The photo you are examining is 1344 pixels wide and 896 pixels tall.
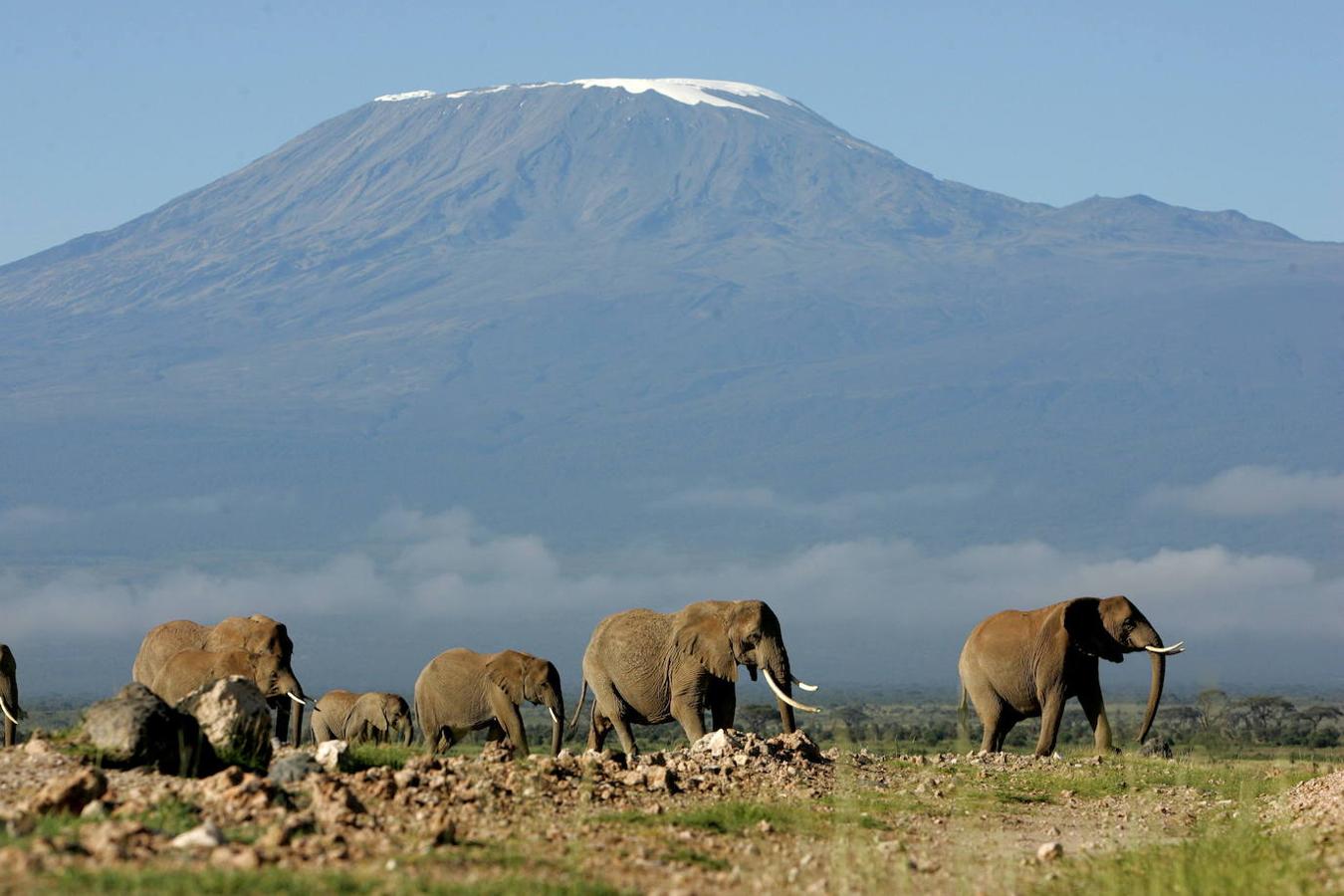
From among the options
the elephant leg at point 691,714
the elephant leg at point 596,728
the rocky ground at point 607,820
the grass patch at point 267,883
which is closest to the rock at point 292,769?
the rocky ground at point 607,820

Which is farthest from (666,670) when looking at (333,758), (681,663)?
(333,758)

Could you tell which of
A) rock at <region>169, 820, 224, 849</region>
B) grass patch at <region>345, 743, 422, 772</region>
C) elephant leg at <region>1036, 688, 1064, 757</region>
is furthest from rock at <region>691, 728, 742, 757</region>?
rock at <region>169, 820, 224, 849</region>

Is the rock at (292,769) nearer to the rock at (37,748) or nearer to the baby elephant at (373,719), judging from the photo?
the rock at (37,748)

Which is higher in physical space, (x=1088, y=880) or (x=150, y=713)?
(x=150, y=713)

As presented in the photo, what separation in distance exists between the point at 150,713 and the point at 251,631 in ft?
45.6

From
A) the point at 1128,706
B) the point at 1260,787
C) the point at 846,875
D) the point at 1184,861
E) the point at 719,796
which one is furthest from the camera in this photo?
the point at 1128,706

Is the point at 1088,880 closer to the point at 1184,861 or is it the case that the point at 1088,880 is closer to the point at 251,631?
the point at 1184,861

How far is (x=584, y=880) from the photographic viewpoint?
14.4 metres

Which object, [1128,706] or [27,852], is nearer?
[27,852]

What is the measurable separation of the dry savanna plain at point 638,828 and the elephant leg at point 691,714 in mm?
5178

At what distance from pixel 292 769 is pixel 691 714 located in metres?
12.4

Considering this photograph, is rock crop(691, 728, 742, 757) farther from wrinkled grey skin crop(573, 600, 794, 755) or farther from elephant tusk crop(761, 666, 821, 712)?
wrinkled grey skin crop(573, 600, 794, 755)

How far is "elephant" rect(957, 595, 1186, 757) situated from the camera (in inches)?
1235

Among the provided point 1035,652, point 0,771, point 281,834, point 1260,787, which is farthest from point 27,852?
point 1035,652
